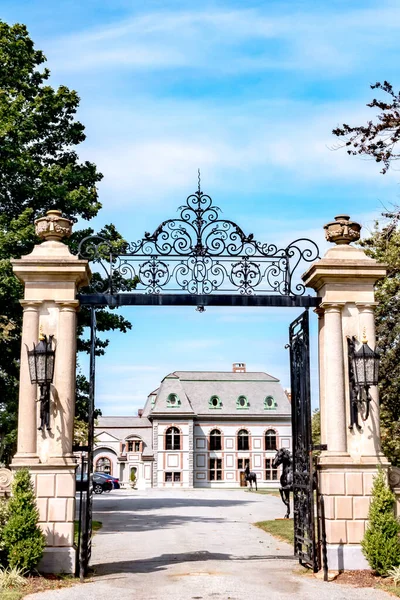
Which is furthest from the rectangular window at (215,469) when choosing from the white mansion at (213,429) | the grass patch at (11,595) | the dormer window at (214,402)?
the grass patch at (11,595)

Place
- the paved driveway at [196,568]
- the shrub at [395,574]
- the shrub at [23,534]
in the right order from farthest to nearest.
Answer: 1. the shrub at [23,534]
2. the shrub at [395,574]
3. the paved driveway at [196,568]

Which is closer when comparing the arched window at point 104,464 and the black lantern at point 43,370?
the black lantern at point 43,370

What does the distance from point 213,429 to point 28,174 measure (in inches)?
2052

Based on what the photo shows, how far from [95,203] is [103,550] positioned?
11174mm

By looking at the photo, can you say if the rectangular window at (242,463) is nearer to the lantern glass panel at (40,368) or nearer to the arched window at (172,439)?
the arched window at (172,439)

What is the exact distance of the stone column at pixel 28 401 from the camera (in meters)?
10.3

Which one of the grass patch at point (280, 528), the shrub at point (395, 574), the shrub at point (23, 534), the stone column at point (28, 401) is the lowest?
the grass patch at point (280, 528)

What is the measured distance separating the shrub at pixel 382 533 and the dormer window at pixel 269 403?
6116 centimetres

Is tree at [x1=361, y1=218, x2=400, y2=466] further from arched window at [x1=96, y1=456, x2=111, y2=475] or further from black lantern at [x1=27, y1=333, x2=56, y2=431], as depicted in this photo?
arched window at [x1=96, y1=456, x2=111, y2=475]

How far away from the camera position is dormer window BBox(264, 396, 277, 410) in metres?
70.9

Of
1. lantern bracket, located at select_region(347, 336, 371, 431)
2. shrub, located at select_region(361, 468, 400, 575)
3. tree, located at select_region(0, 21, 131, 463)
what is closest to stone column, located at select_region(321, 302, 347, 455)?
lantern bracket, located at select_region(347, 336, 371, 431)

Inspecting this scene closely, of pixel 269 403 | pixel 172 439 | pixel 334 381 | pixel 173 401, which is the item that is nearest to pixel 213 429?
pixel 172 439

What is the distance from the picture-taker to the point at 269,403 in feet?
233

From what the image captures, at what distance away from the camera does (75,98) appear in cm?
2247
